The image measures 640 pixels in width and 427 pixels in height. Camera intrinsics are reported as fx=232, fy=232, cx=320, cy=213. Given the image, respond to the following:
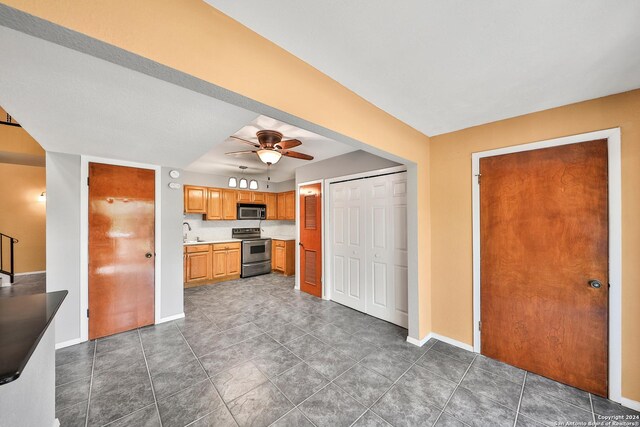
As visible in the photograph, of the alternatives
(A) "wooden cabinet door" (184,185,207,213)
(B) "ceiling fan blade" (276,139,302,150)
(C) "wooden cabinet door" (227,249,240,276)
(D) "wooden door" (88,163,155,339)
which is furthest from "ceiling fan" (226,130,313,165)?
(C) "wooden cabinet door" (227,249,240,276)

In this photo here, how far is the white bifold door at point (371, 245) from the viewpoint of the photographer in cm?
306

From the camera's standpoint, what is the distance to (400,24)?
1.19m

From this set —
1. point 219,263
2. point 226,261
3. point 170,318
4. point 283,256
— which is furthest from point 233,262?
point 170,318

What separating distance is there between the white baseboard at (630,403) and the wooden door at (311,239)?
328 cm

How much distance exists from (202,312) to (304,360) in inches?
79.3

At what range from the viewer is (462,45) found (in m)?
1.33

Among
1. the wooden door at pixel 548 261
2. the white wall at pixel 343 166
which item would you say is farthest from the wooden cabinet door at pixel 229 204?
the wooden door at pixel 548 261

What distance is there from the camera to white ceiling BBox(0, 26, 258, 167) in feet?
3.87

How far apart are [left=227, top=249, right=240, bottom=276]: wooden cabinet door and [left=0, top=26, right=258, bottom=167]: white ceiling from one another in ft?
10.2

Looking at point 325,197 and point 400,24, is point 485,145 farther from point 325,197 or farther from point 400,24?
point 325,197

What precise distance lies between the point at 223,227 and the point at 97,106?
14.5 feet

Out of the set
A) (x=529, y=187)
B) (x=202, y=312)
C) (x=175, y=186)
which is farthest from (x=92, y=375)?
(x=529, y=187)

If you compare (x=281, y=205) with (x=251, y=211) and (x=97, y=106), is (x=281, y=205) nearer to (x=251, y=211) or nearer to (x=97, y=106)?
(x=251, y=211)

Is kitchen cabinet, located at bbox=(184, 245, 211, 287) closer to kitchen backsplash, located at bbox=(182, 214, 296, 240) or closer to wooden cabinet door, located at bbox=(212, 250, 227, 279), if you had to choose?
wooden cabinet door, located at bbox=(212, 250, 227, 279)
